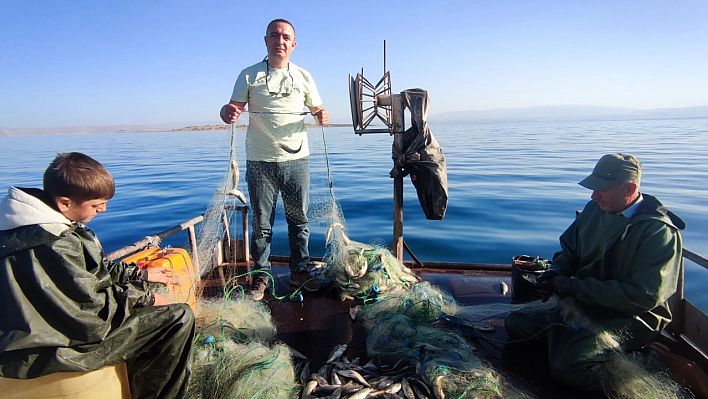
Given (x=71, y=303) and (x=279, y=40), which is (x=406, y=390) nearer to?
(x=71, y=303)

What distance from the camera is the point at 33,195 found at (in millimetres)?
2078

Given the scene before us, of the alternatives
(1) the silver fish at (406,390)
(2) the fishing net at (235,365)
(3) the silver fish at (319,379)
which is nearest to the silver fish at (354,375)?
(3) the silver fish at (319,379)

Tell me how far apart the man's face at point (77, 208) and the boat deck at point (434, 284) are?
185 centimetres

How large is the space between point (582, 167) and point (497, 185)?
19.0 ft

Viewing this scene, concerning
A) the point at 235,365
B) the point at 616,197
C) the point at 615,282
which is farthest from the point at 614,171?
the point at 235,365

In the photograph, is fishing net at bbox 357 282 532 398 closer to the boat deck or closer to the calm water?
the boat deck

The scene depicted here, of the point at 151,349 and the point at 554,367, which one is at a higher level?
the point at 151,349

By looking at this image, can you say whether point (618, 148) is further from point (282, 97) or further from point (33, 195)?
point (33, 195)

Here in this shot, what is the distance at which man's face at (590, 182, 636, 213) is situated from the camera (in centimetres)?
296

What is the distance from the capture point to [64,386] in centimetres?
202

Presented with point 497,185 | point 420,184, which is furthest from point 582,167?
point 420,184

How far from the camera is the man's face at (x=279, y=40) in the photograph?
3.97 metres

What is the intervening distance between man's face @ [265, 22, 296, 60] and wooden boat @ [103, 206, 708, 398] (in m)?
1.91

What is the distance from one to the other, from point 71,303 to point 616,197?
11.0 ft
